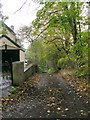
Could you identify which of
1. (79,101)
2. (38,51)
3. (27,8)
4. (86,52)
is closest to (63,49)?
(38,51)

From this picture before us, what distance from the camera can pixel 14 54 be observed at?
32406 mm

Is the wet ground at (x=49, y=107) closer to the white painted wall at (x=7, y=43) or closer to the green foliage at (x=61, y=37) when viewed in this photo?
the green foliage at (x=61, y=37)

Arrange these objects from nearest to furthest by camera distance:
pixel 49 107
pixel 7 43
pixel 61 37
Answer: pixel 49 107
pixel 61 37
pixel 7 43

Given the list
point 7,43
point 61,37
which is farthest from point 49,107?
point 7,43

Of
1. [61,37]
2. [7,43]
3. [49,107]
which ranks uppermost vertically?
[61,37]

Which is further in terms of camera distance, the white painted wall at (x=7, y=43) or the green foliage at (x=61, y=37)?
the white painted wall at (x=7, y=43)

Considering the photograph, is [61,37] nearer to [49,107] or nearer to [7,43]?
[7,43]

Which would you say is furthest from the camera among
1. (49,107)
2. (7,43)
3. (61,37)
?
(7,43)

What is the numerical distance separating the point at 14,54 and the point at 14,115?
27.0 m

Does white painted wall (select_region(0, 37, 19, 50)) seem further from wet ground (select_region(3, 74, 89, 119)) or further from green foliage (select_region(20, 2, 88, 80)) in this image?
wet ground (select_region(3, 74, 89, 119))

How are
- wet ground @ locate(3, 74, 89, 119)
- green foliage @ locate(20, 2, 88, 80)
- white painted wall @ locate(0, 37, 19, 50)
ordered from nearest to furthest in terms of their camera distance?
wet ground @ locate(3, 74, 89, 119), green foliage @ locate(20, 2, 88, 80), white painted wall @ locate(0, 37, 19, 50)

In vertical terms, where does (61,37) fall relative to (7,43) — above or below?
above

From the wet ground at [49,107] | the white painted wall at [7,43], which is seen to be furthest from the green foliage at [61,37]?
the wet ground at [49,107]

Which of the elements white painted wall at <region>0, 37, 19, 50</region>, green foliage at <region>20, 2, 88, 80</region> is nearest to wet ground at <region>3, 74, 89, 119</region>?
green foliage at <region>20, 2, 88, 80</region>
